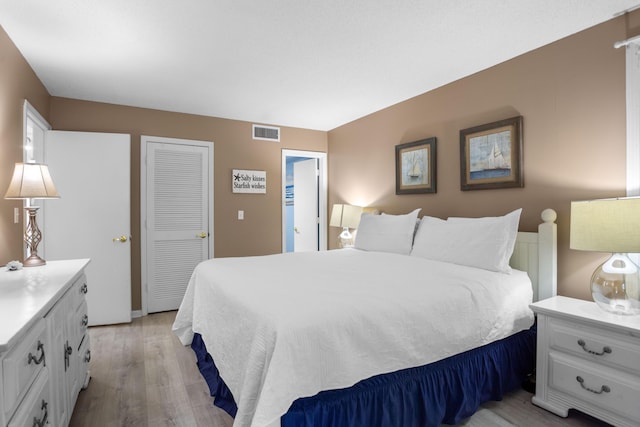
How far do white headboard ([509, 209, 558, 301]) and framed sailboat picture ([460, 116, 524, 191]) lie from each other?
44 cm

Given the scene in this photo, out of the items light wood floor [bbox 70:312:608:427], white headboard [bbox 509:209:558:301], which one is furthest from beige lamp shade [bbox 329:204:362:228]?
light wood floor [bbox 70:312:608:427]

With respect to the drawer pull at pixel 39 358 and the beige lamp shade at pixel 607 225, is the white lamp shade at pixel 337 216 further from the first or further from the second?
the drawer pull at pixel 39 358

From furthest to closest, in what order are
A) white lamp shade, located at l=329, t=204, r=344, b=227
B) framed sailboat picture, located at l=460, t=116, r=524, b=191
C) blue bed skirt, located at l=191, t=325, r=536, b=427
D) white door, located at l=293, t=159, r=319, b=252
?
white door, located at l=293, t=159, r=319, b=252, white lamp shade, located at l=329, t=204, r=344, b=227, framed sailboat picture, located at l=460, t=116, r=524, b=191, blue bed skirt, located at l=191, t=325, r=536, b=427

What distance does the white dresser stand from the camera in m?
1.11

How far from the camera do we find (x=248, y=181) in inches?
185

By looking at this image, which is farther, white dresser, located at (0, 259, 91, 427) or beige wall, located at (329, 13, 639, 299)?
beige wall, located at (329, 13, 639, 299)

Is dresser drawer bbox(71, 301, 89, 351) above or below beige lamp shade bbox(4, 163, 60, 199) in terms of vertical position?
below

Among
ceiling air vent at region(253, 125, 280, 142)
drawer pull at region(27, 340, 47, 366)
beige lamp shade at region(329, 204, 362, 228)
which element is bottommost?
drawer pull at region(27, 340, 47, 366)

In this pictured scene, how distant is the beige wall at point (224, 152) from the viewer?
12.7 feet

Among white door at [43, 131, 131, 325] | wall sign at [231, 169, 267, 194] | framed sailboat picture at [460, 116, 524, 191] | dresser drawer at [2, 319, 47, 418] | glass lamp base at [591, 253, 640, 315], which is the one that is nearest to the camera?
dresser drawer at [2, 319, 47, 418]

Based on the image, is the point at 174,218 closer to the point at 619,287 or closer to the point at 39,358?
the point at 39,358

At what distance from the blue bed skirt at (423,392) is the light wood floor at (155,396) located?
0.10 m

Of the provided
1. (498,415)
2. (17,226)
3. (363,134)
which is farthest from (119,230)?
(498,415)

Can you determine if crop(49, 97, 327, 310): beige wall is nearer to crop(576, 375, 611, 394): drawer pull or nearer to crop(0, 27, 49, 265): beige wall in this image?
crop(0, 27, 49, 265): beige wall
